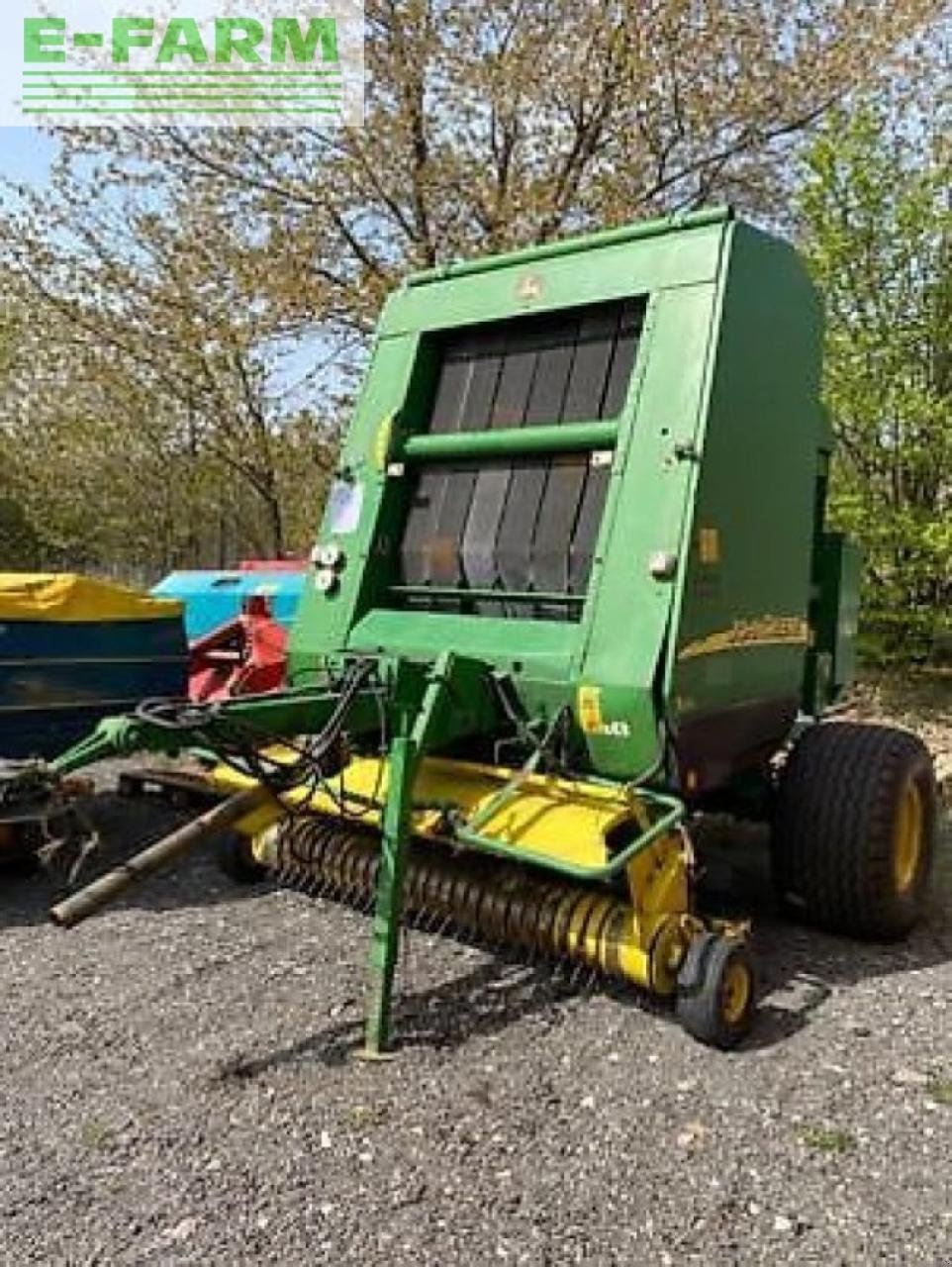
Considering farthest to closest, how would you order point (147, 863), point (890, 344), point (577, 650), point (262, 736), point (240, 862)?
point (890, 344) → point (240, 862) → point (577, 650) → point (262, 736) → point (147, 863)

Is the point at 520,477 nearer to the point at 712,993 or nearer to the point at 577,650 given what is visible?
the point at 577,650

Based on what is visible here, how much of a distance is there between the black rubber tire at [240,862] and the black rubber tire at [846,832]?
6.64 feet

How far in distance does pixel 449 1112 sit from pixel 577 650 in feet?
4.86

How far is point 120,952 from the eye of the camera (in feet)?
13.0

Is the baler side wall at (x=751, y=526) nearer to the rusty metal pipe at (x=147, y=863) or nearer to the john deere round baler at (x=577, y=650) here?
the john deere round baler at (x=577, y=650)

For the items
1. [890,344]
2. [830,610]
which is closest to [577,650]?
[830,610]

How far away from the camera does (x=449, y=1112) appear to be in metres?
2.91

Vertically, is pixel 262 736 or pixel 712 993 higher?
pixel 262 736

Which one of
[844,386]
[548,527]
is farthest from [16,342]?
[548,527]

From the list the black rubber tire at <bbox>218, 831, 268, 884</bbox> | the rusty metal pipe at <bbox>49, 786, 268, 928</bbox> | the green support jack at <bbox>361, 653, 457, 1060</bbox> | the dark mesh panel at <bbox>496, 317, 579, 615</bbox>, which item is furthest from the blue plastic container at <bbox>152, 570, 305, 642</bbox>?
the green support jack at <bbox>361, 653, 457, 1060</bbox>

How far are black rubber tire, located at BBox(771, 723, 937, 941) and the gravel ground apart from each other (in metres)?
0.15

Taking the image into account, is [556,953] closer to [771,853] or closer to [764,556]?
[771,853]

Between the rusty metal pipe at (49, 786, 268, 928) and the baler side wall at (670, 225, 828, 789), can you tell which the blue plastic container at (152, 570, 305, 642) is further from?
the rusty metal pipe at (49, 786, 268, 928)

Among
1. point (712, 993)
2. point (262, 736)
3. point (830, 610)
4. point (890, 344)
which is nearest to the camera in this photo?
point (712, 993)
